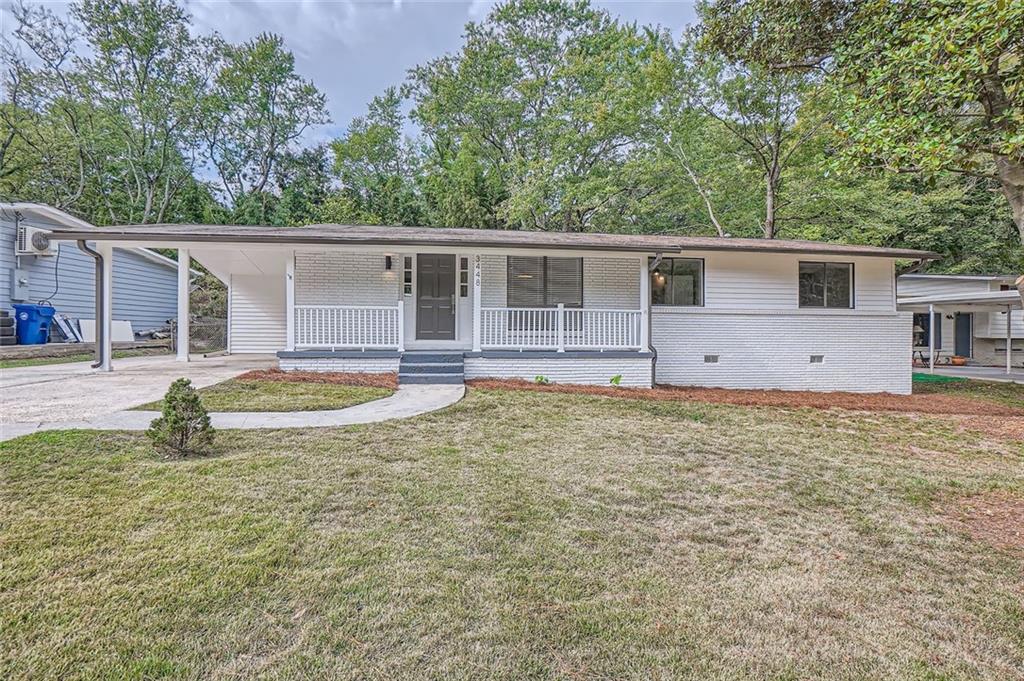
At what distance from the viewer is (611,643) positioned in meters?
2.06

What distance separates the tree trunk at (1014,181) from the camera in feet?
16.6

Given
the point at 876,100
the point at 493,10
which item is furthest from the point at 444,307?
the point at 493,10

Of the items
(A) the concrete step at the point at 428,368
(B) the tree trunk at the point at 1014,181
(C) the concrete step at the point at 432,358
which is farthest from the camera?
(C) the concrete step at the point at 432,358

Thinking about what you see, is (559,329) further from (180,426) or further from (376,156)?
(376,156)

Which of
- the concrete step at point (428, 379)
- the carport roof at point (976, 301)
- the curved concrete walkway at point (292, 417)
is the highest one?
the carport roof at point (976, 301)

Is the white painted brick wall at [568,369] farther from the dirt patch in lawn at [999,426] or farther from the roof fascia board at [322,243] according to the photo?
the dirt patch in lawn at [999,426]

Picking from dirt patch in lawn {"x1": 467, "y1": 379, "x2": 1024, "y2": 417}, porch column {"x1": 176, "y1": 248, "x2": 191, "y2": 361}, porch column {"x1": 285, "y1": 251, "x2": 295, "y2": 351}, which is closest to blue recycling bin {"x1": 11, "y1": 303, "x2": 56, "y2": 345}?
porch column {"x1": 176, "y1": 248, "x2": 191, "y2": 361}

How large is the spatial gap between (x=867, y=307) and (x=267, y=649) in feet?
41.6

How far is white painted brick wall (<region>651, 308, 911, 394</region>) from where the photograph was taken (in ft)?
33.3

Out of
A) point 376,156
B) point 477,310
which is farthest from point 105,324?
point 376,156

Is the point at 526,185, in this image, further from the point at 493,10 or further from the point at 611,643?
the point at 611,643

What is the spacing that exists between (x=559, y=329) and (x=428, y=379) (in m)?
2.66

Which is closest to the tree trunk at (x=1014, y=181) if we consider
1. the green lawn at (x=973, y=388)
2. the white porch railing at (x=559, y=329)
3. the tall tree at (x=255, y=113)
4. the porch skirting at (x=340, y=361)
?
the white porch railing at (x=559, y=329)

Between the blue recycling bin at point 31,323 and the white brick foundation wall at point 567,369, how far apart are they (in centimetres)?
1203
